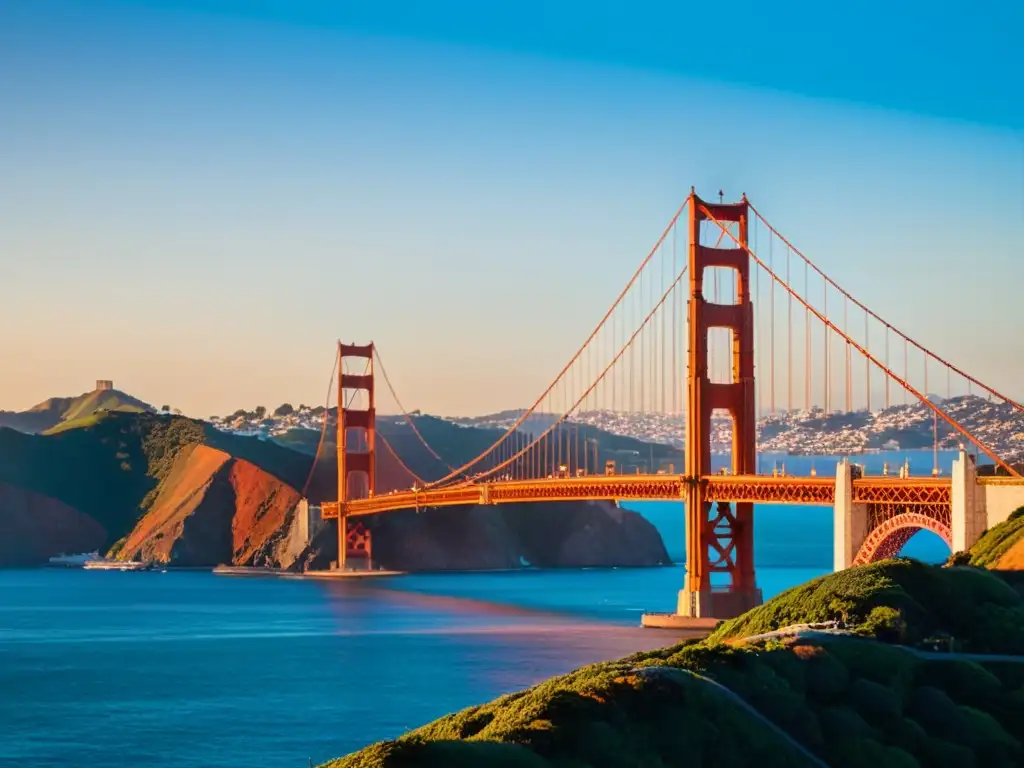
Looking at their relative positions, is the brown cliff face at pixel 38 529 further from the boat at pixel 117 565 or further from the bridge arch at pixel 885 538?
the bridge arch at pixel 885 538

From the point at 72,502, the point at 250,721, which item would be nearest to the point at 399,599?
the point at 250,721

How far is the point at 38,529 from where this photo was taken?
12875cm

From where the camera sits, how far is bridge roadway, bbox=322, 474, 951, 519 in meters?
49.8

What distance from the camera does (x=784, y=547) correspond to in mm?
152875

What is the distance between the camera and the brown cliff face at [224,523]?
11881 centimetres

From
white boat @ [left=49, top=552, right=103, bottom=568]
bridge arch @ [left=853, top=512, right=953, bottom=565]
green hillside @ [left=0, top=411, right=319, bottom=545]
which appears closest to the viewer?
bridge arch @ [left=853, top=512, right=953, bottom=565]

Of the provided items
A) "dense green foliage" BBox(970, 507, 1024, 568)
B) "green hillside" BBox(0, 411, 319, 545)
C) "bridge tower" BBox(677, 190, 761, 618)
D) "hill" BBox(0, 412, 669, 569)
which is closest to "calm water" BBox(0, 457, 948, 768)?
"bridge tower" BBox(677, 190, 761, 618)

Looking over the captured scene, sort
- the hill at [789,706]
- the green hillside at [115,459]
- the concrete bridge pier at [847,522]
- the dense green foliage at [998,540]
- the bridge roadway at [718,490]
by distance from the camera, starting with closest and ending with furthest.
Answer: the hill at [789,706] → the dense green foliage at [998,540] → the bridge roadway at [718,490] → the concrete bridge pier at [847,522] → the green hillside at [115,459]

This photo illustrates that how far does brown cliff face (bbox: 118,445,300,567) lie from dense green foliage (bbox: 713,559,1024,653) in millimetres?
85182

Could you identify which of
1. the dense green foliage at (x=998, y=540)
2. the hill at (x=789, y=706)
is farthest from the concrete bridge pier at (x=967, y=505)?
the hill at (x=789, y=706)

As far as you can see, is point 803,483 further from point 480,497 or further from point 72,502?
point 72,502

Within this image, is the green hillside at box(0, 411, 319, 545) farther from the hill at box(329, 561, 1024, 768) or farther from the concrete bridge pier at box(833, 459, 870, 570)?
the hill at box(329, 561, 1024, 768)

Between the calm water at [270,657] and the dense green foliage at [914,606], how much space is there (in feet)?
36.7

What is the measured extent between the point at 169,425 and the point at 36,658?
84.5m
